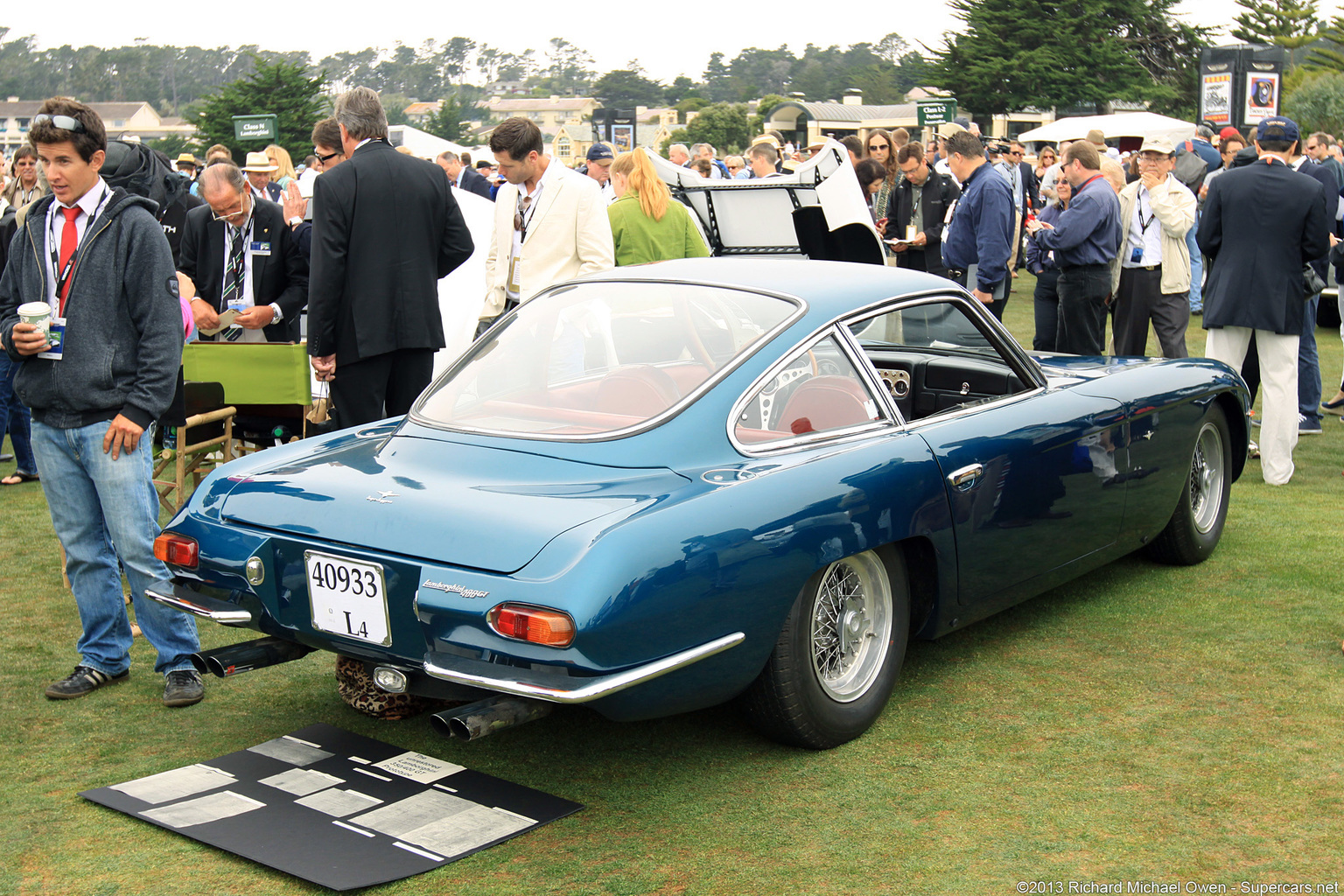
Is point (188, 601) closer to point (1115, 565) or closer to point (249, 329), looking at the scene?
point (249, 329)

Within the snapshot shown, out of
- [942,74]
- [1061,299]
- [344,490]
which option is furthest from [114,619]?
[942,74]

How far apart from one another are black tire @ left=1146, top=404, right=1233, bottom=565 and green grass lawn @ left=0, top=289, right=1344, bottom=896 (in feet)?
1.25

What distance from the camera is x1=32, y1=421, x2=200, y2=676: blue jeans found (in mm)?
4148

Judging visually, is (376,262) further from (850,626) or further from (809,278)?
(850,626)

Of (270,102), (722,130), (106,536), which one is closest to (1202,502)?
(106,536)

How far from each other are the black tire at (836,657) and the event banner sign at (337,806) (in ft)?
2.10

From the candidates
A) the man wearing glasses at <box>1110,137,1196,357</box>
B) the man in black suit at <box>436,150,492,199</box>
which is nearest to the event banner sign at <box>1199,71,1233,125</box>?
the man in black suit at <box>436,150,492,199</box>

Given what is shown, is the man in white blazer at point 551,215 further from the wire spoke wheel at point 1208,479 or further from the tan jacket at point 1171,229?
the tan jacket at point 1171,229

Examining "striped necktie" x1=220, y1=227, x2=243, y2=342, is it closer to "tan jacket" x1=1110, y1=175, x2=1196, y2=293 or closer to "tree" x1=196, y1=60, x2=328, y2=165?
"tan jacket" x1=1110, y1=175, x2=1196, y2=293

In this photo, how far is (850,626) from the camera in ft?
12.4

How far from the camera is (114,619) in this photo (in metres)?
4.39

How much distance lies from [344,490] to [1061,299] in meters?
6.15

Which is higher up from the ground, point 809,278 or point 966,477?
point 809,278

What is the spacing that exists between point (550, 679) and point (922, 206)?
7882 mm
